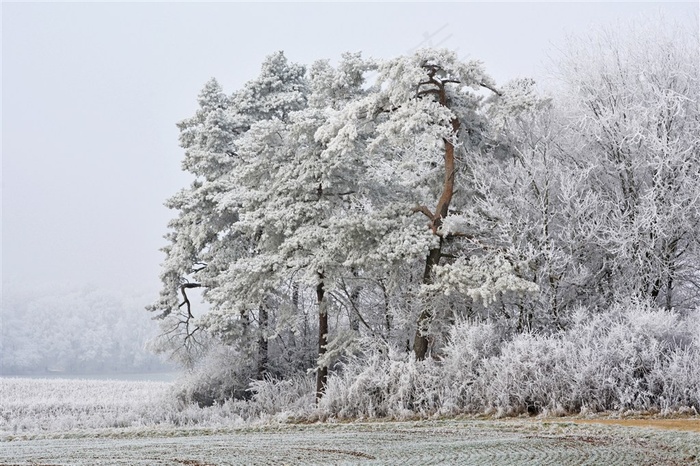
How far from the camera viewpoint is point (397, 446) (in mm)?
9445

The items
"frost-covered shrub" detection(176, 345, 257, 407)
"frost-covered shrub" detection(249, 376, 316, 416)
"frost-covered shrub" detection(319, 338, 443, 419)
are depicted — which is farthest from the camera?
"frost-covered shrub" detection(176, 345, 257, 407)

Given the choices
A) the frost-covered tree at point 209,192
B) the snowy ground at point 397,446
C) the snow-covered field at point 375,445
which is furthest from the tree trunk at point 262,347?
the snowy ground at point 397,446

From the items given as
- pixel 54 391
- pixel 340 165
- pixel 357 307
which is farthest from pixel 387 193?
pixel 54 391

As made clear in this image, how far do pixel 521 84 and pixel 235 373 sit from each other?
11312 millimetres

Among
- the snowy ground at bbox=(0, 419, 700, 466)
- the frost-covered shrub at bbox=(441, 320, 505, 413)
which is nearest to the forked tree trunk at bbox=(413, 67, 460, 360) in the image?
the frost-covered shrub at bbox=(441, 320, 505, 413)

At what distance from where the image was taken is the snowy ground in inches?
329

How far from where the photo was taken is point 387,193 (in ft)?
60.7

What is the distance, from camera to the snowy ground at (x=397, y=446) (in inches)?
329

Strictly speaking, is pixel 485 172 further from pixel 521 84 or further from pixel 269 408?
pixel 269 408

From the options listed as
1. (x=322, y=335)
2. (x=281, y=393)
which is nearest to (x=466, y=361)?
(x=322, y=335)

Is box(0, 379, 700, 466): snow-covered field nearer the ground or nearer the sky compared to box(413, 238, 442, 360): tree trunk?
nearer the ground

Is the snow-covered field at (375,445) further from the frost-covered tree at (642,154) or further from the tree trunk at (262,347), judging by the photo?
the tree trunk at (262,347)

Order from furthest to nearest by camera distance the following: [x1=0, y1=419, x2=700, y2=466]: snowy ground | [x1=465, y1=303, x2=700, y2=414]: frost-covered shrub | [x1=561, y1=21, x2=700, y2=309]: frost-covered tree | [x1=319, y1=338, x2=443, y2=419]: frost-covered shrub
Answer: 1. [x1=561, y1=21, x2=700, y2=309]: frost-covered tree
2. [x1=319, y1=338, x2=443, y2=419]: frost-covered shrub
3. [x1=465, y1=303, x2=700, y2=414]: frost-covered shrub
4. [x1=0, y1=419, x2=700, y2=466]: snowy ground

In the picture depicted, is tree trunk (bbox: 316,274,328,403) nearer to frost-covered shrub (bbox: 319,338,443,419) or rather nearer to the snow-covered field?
frost-covered shrub (bbox: 319,338,443,419)
